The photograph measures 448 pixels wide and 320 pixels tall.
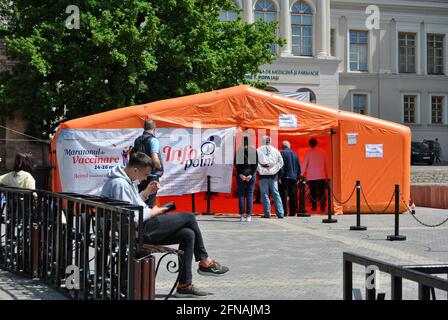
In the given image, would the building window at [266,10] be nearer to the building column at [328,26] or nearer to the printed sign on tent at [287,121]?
the building column at [328,26]

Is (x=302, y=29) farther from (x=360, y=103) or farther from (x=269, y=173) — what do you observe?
(x=269, y=173)

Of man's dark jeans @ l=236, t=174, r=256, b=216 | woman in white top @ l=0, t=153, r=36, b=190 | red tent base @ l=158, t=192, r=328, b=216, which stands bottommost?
red tent base @ l=158, t=192, r=328, b=216

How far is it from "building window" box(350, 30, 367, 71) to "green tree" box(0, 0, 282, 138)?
80.5 feet

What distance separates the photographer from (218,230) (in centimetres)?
1395

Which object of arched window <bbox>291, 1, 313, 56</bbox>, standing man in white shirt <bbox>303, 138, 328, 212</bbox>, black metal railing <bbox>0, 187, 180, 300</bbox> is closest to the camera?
black metal railing <bbox>0, 187, 180, 300</bbox>

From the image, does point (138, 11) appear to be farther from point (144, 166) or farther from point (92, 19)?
point (144, 166)

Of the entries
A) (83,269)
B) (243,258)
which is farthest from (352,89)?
(83,269)

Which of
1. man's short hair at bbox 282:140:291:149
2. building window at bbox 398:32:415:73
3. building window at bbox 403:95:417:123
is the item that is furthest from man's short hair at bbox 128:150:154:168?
building window at bbox 398:32:415:73

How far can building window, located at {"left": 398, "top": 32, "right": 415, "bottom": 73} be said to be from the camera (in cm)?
5288

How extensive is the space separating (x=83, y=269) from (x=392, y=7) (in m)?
48.7

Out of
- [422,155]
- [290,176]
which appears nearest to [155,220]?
[290,176]

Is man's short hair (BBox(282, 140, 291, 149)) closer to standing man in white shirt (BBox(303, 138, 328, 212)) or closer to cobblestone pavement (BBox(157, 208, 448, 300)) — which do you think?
standing man in white shirt (BBox(303, 138, 328, 212))

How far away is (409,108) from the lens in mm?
53250

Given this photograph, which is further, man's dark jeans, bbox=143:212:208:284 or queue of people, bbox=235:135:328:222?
queue of people, bbox=235:135:328:222
